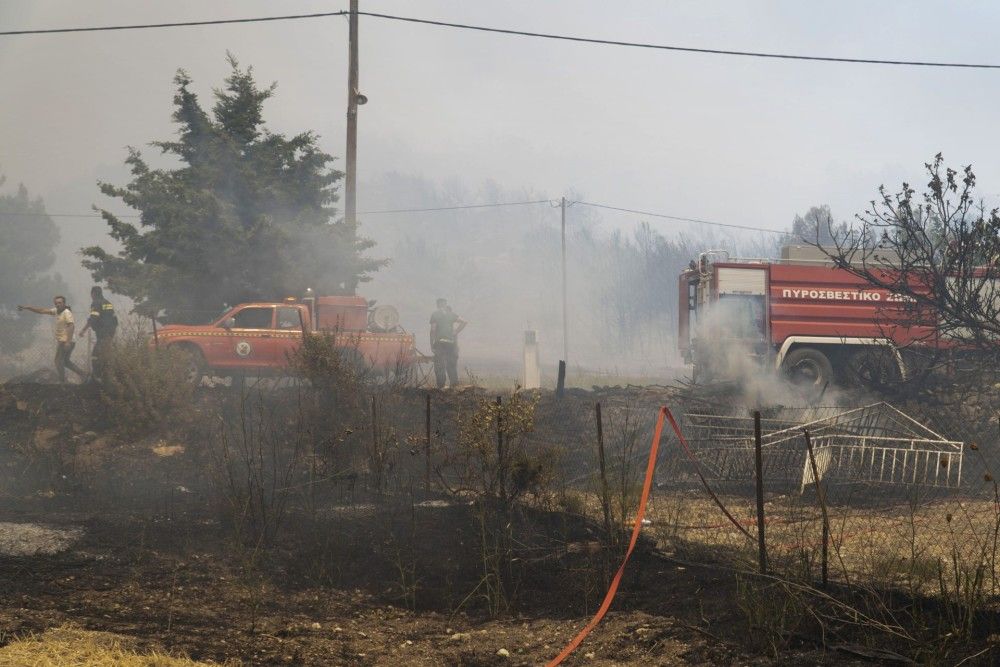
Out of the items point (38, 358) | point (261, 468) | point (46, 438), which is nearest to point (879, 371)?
point (261, 468)

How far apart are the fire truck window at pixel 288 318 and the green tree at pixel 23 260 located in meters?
21.8

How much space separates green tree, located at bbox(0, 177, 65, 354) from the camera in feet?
116

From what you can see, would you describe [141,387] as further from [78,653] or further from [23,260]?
[23,260]

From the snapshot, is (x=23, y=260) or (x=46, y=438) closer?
(x=46, y=438)

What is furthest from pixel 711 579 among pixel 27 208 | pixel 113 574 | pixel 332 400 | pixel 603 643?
pixel 27 208

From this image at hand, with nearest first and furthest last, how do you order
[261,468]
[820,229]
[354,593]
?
[354,593] < [261,468] < [820,229]

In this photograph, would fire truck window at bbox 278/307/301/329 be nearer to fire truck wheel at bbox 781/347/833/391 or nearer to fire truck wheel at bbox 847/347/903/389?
fire truck wheel at bbox 781/347/833/391

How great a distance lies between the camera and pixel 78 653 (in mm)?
4859

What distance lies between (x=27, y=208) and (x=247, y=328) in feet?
92.6

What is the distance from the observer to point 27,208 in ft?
132

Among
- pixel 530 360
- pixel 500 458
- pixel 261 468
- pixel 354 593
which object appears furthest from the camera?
pixel 530 360

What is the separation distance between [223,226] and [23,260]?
19706 mm

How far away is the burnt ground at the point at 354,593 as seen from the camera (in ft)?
18.2

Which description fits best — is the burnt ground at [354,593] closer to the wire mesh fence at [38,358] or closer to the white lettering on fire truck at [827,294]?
the wire mesh fence at [38,358]
